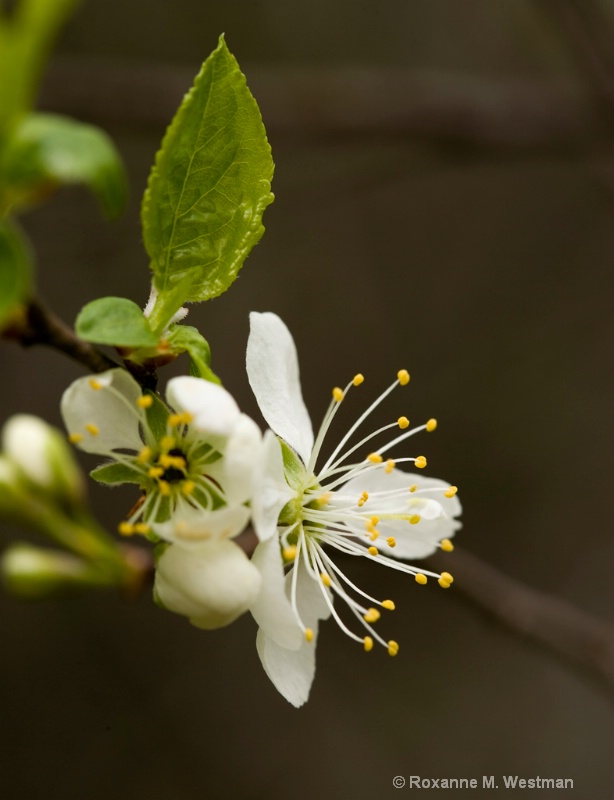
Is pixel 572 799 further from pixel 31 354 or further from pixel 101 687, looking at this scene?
pixel 31 354

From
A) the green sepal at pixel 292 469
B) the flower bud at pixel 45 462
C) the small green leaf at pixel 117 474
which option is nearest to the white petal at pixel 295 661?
the green sepal at pixel 292 469

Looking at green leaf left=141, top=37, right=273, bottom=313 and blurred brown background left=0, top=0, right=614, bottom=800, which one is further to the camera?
blurred brown background left=0, top=0, right=614, bottom=800

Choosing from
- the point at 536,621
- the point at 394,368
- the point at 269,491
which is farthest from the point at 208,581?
the point at 394,368

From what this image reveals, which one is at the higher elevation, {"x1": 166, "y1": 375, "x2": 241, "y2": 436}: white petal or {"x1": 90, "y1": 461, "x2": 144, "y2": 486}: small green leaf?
{"x1": 166, "y1": 375, "x2": 241, "y2": 436}: white petal

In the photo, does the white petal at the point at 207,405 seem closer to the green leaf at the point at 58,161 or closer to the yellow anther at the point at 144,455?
the yellow anther at the point at 144,455

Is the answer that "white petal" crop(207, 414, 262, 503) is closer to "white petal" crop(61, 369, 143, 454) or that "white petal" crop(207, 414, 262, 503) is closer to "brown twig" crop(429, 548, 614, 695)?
"white petal" crop(61, 369, 143, 454)

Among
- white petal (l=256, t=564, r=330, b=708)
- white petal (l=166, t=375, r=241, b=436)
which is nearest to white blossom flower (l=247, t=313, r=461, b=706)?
white petal (l=256, t=564, r=330, b=708)

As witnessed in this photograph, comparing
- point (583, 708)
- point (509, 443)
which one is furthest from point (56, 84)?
point (583, 708)
